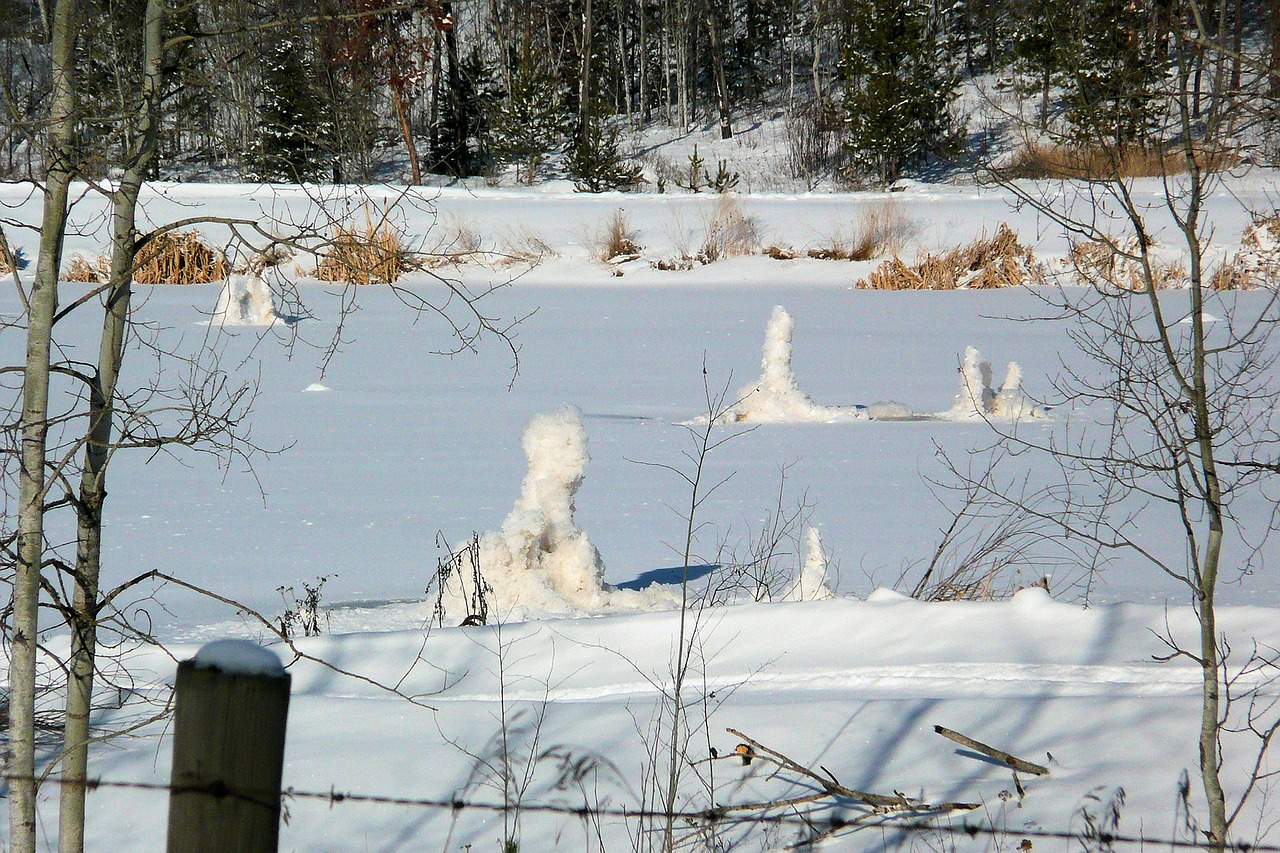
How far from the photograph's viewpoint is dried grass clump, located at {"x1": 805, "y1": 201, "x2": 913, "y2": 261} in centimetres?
1866

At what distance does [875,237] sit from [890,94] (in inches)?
283

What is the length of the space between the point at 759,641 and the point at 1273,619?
5.92 ft

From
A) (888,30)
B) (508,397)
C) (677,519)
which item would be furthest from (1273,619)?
(888,30)

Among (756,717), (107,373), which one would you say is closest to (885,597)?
(756,717)

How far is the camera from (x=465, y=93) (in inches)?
932

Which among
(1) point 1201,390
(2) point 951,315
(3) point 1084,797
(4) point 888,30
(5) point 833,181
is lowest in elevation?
(3) point 1084,797

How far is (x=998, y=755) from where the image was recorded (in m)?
2.69

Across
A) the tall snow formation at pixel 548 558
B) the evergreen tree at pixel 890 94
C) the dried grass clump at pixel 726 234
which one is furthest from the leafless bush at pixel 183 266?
the tall snow formation at pixel 548 558

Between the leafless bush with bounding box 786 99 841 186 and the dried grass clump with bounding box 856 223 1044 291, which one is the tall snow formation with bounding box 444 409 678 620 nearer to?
the dried grass clump with bounding box 856 223 1044 291

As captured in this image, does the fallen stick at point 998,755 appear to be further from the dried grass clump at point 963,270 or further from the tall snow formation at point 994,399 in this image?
the dried grass clump at point 963,270

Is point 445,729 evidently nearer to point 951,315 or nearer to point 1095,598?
point 1095,598

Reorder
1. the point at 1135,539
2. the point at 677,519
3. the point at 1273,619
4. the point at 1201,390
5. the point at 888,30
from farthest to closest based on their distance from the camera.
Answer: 1. the point at 888,30
2. the point at 677,519
3. the point at 1135,539
4. the point at 1273,619
5. the point at 1201,390

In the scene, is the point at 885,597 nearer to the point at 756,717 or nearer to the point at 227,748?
the point at 756,717

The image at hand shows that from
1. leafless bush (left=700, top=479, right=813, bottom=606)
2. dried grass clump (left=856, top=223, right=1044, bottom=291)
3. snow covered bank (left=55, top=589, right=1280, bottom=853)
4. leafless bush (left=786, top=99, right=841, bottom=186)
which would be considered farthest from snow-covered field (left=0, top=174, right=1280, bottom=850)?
leafless bush (left=786, top=99, right=841, bottom=186)
